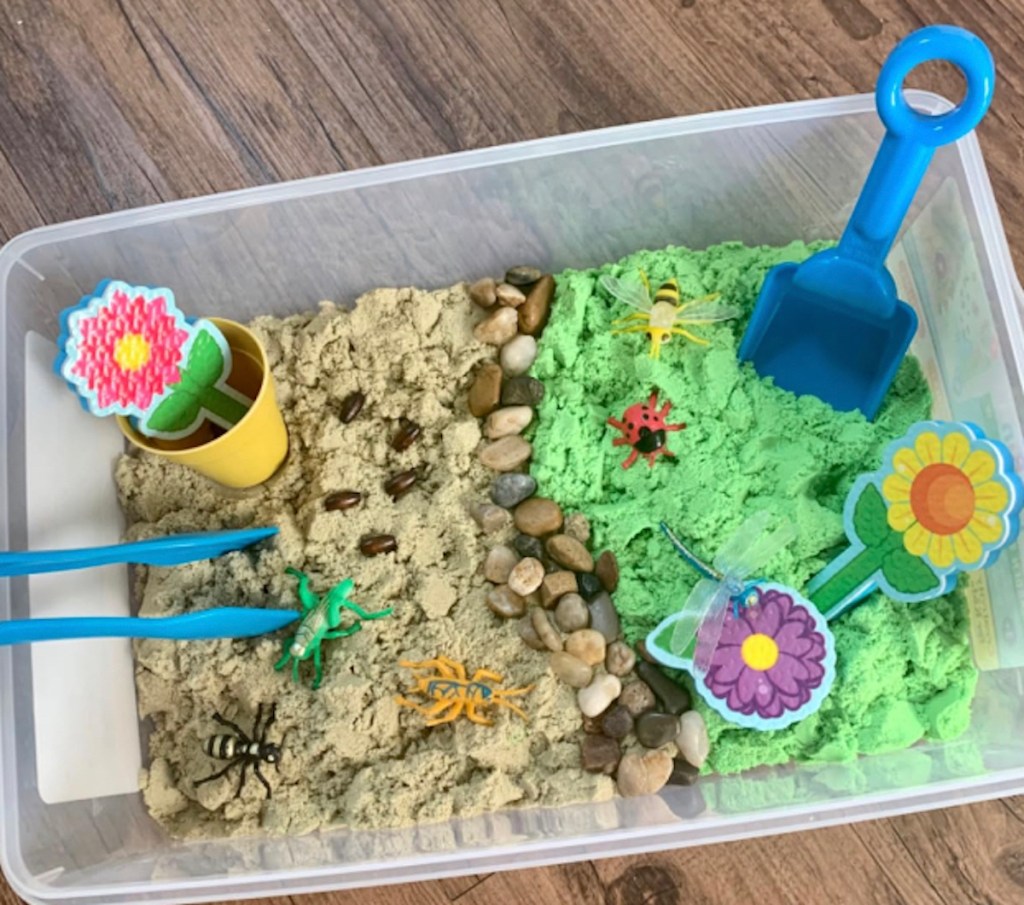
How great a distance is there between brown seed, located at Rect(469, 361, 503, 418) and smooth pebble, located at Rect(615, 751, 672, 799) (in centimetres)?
31

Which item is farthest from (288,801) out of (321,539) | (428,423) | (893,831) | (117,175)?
(117,175)

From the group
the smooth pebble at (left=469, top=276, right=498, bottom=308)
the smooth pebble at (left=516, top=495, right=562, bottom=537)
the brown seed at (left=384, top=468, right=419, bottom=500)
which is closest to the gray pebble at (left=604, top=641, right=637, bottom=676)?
the smooth pebble at (left=516, top=495, right=562, bottom=537)

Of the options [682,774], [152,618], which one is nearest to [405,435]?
A: [152,618]

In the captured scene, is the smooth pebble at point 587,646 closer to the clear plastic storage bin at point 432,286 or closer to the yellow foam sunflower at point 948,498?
the clear plastic storage bin at point 432,286

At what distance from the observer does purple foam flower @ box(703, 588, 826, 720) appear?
2.64ft

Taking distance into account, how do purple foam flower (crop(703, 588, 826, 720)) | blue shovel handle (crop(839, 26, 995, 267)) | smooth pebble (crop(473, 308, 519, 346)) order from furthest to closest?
1. smooth pebble (crop(473, 308, 519, 346))
2. purple foam flower (crop(703, 588, 826, 720))
3. blue shovel handle (crop(839, 26, 995, 267))

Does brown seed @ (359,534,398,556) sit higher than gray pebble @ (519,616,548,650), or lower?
higher

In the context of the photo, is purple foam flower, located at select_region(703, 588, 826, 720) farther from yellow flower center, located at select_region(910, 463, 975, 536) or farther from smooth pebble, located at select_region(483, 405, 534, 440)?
smooth pebble, located at select_region(483, 405, 534, 440)

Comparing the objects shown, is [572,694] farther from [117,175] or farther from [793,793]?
[117,175]

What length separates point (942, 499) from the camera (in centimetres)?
76

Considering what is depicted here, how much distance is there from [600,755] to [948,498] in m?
0.33

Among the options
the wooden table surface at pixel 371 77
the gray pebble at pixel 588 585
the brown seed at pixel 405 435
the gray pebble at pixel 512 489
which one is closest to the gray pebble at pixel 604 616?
the gray pebble at pixel 588 585

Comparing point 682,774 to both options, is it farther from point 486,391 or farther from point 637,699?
point 486,391

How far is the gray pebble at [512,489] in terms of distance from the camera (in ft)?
2.89
